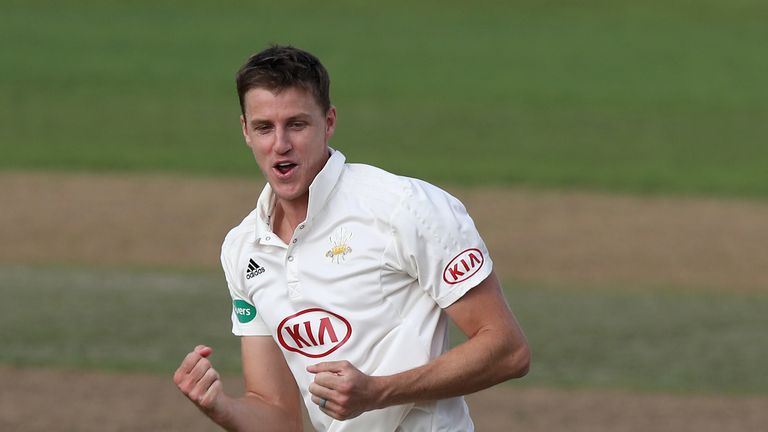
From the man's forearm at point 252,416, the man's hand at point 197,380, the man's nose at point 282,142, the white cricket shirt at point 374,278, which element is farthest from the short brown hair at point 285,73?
the man's forearm at point 252,416

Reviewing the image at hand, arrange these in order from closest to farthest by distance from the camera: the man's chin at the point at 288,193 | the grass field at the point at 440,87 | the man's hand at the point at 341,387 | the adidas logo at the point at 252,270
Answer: the man's hand at the point at 341,387 → the man's chin at the point at 288,193 → the adidas logo at the point at 252,270 → the grass field at the point at 440,87

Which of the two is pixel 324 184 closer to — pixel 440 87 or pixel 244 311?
pixel 244 311

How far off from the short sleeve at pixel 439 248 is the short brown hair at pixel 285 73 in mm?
453

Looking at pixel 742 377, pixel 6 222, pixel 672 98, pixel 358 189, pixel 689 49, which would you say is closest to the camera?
pixel 358 189

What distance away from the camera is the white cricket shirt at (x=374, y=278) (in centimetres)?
478

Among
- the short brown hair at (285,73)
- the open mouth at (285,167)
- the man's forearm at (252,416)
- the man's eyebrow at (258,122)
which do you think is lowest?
the man's forearm at (252,416)

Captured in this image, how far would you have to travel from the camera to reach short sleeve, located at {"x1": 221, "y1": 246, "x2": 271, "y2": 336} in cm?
525

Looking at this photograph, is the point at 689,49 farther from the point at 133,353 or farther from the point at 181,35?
the point at 133,353

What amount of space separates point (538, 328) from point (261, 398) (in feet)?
25.0

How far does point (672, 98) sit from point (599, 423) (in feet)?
59.9

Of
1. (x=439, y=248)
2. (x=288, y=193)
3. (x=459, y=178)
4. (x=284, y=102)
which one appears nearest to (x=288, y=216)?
(x=288, y=193)

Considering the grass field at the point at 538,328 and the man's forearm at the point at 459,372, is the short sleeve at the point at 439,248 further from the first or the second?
the grass field at the point at 538,328

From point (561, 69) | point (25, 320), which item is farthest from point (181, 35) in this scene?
point (25, 320)

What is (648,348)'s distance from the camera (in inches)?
479
